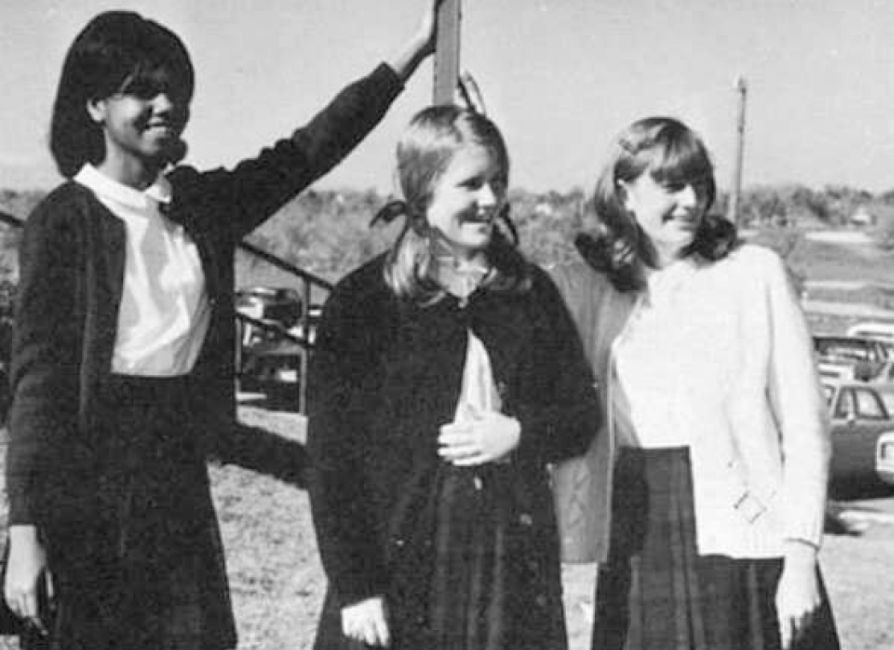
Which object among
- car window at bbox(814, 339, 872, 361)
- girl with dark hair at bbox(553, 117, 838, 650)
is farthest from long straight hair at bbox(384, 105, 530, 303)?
car window at bbox(814, 339, 872, 361)

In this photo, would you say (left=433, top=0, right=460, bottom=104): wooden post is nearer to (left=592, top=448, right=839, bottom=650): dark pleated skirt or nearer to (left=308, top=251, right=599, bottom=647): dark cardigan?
(left=308, top=251, right=599, bottom=647): dark cardigan

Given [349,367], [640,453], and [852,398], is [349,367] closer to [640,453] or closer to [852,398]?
[640,453]

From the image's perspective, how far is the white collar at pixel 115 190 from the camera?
2.07 metres

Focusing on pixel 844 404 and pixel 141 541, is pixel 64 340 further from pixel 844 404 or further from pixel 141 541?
pixel 844 404

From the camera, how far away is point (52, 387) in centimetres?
197

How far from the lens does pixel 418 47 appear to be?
8.10ft

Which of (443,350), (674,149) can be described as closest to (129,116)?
(443,350)

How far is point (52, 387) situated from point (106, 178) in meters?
0.32

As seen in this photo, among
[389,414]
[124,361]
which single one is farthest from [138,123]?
[389,414]

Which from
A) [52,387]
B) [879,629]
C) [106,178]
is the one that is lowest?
[879,629]

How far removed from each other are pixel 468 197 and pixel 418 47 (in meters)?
0.43

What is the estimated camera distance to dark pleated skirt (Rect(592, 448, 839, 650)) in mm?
2297

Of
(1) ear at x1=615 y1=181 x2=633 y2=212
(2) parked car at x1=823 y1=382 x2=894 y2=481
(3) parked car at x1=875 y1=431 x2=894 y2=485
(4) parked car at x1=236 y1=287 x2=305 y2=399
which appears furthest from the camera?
(2) parked car at x1=823 y1=382 x2=894 y2=481

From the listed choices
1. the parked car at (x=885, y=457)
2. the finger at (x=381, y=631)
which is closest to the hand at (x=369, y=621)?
the finger at (x=381, y=631)
